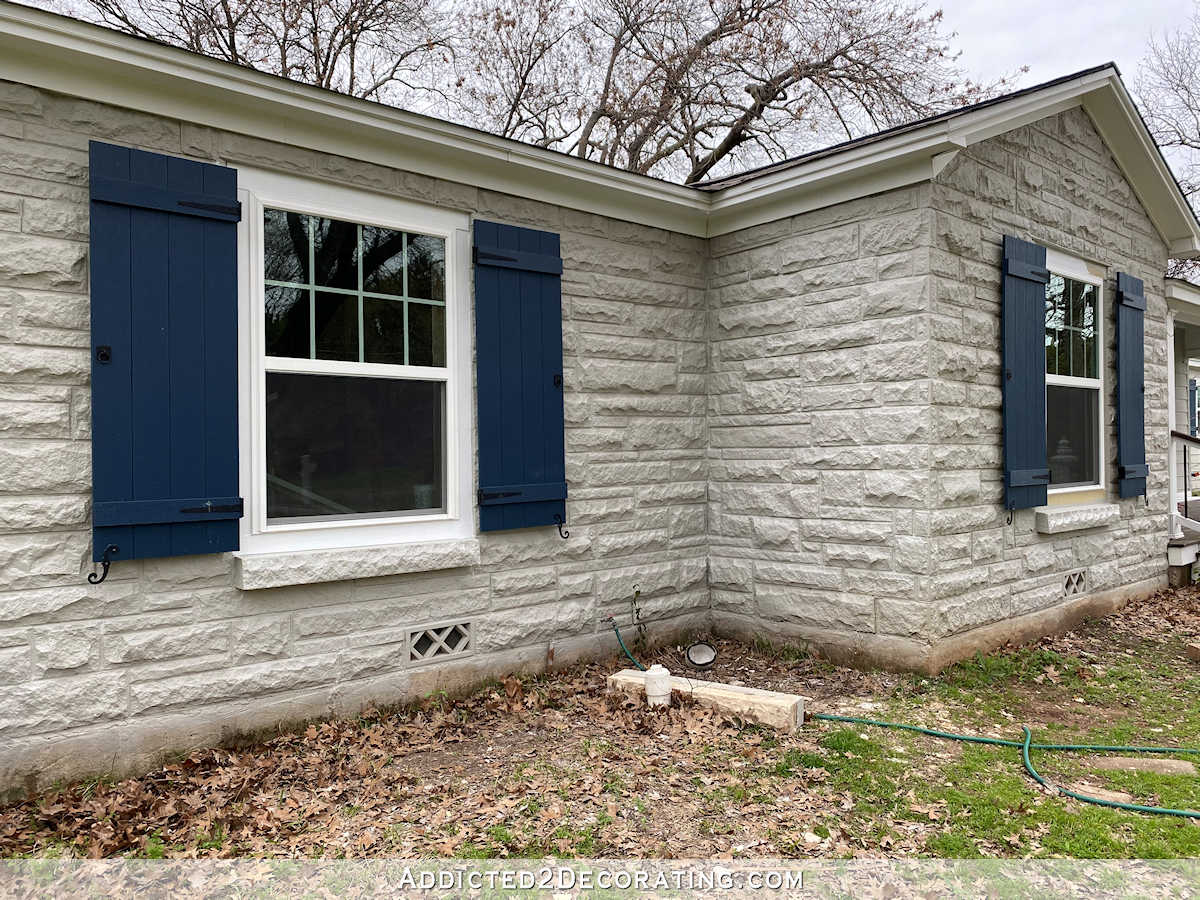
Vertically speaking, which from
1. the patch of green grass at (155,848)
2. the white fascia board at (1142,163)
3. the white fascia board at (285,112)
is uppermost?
the white fascia board at (1142,163)

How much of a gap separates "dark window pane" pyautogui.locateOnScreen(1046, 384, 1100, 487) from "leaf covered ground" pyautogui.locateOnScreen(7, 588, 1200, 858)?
186cm

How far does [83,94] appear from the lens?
3.52 m

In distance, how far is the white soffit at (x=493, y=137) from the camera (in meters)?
3.45

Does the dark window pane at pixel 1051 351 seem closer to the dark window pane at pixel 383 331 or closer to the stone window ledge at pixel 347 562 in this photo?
the stone window ledge at pixel 347 562

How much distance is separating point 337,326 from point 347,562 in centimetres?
119

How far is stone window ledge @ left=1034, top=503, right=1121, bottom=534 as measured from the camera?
576 cm

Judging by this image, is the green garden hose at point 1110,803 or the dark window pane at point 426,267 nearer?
the green garden hose at point 1110,803

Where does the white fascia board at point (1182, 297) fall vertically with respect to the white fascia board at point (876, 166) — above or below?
below

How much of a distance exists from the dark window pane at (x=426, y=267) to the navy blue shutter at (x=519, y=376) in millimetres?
198

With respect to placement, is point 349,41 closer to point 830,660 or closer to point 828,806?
point 830,660

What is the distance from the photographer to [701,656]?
5262 millimetres

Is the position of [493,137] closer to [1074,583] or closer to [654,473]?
[654,473]

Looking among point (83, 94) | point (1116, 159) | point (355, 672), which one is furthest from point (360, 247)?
point (1116, 159)

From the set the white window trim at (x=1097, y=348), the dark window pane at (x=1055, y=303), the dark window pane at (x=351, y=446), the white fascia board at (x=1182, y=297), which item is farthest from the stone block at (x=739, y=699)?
the white fascia board at (x=1182, y=297)
